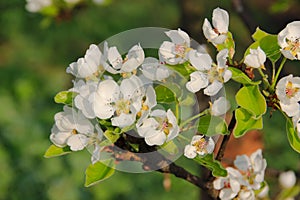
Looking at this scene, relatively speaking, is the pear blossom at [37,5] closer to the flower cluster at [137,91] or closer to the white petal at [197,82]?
the flower cluster at [137,91]

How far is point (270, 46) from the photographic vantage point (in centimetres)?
95

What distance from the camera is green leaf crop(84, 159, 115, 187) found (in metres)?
0.95

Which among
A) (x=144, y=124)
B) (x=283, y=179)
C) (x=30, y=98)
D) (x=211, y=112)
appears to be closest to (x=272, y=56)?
(x=211, y=112)

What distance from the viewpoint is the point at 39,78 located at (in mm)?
3039

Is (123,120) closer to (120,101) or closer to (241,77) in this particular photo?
(120,101)

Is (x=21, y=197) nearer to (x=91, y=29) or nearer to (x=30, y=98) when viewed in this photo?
(x=30, y=98)

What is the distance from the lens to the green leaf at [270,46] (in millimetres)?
944

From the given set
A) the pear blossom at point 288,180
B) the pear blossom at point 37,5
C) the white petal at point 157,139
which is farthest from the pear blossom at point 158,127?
the pear blossom at point 37,5

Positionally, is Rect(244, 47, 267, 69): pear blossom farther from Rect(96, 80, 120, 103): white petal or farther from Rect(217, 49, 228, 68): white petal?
Rect(96, 80, 120, 103): white petal

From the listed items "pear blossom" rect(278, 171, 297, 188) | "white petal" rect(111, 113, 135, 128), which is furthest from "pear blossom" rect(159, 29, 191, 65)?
"pear blossom" rect(278, 171, 297, 188)

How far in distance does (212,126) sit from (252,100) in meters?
0.08

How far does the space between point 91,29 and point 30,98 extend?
0.57 m

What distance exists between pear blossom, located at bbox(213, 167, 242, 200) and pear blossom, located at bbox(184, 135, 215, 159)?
0.12 meters

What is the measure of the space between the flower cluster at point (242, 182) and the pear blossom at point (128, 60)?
0.26 metres
